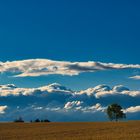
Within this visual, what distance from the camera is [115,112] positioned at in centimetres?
16175

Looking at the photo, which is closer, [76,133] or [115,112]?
[76,133]

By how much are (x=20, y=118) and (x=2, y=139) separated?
125085 millimetres

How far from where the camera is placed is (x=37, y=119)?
174625 millimetres

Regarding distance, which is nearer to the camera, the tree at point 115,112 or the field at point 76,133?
the field at point 76,133

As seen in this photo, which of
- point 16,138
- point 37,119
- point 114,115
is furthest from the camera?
point 37,119

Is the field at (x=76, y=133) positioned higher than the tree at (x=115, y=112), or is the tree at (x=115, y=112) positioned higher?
the tree at (x=115, y=112)

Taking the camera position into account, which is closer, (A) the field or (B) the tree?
(A) the field

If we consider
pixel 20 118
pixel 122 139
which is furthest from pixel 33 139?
pixel 20 118

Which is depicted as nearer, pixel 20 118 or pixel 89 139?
pixel 89 139

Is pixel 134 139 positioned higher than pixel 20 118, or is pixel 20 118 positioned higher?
pixel 20 118

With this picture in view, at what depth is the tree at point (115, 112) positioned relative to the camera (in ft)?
527

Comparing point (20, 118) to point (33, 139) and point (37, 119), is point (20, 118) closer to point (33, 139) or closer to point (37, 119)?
point (37, 119)

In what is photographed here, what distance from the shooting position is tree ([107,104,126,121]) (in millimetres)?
160625

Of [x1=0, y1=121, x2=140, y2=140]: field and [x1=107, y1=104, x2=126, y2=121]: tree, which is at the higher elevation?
[x1=107, y1=104, x2=126, y2=121]: tree
